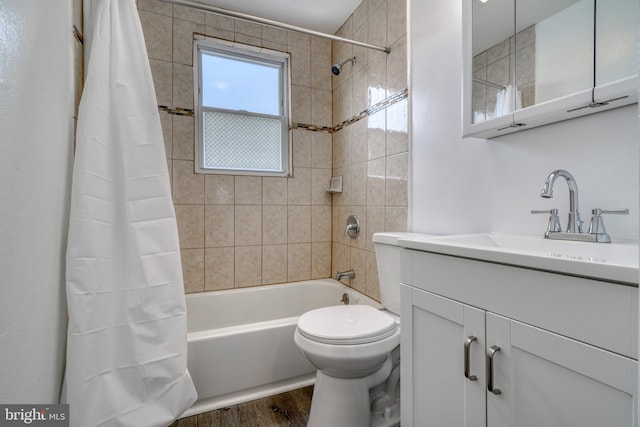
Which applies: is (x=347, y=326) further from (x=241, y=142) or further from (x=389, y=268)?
(x=241, y=142)

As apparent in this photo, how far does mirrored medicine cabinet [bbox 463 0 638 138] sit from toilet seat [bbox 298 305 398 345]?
0.89 m

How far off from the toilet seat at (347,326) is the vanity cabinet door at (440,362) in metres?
0.23

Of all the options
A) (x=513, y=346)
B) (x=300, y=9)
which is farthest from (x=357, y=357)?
(x=300, y=9)

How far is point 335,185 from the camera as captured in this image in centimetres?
243

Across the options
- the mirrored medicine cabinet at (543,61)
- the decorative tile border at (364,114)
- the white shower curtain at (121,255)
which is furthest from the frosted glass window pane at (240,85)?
the mirrored medicine cabinet at (543,61)

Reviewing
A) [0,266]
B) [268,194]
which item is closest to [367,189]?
[268,194]

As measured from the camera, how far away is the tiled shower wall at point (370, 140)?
5.64 feet

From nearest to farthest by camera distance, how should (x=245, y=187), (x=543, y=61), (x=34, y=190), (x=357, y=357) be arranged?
(x=34, y=190)
(x=543, y=61)
(x=357, y=357)
(x=245, y=187)

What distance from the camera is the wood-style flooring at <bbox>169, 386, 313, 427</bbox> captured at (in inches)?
56.6

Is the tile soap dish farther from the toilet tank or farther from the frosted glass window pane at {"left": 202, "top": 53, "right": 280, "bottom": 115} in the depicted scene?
the toilet tank

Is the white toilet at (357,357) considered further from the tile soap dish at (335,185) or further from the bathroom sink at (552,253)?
the tile soap dish at (335,185)

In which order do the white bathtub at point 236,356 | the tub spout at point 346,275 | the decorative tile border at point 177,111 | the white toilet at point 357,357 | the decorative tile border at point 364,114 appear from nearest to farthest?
the white toilet at point 357,357 → the white bathtub at point 236,356 → the decorative tile border at point 364,114 → the decorative tile border at point 177,111 → the tub spout at point 346,275

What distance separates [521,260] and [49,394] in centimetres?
132

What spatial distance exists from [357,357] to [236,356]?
30.7 inches
